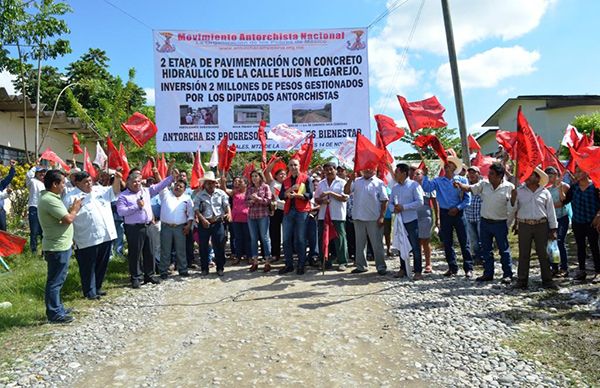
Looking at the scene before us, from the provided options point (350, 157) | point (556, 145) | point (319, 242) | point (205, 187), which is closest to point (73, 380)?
point (205, 187)

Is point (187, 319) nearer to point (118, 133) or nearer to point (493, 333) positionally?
point (493, 333)

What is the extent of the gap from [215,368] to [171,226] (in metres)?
4.52

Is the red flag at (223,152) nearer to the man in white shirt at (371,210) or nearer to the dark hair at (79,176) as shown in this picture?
the man in white shirt at (371,210)

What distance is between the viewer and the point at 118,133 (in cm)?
2045

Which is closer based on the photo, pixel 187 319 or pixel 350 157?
pixel 187 319

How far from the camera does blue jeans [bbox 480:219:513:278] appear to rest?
267 inches

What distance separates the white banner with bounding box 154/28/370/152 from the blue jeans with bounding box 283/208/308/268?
114 inches

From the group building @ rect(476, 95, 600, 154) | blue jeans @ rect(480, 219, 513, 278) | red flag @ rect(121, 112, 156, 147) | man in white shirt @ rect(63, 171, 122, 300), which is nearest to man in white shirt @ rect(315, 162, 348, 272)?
blue jeans @ rect(480, 219, 513, 278)

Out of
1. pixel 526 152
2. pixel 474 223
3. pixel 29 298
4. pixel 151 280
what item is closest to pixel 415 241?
pixel 474 223

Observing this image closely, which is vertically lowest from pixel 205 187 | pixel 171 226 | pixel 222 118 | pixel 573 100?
pixel 171 226

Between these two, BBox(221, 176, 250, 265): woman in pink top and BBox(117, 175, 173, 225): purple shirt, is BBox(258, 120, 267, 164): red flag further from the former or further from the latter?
BBox(117, 175, 173, 225): purple shirt

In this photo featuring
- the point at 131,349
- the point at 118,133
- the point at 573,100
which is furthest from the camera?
the point at 573,100

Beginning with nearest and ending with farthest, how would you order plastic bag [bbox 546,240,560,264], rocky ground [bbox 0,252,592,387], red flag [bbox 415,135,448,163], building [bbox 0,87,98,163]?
rocky ground [bbox 0,252,592,387] < plastic bag [bbox 546,240,560,264] < red flag [bbox 415,135,448,163] < building [bbox 0,87,98,163]

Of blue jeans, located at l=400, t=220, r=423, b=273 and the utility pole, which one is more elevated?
the utility pole
